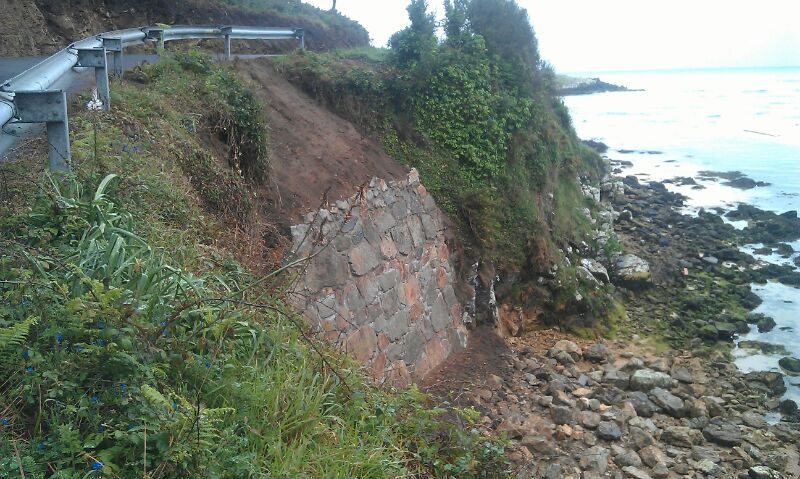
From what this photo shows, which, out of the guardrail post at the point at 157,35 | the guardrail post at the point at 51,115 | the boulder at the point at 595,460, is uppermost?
the guardrail post at the point at 157,35

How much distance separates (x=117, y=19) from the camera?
14.7 meters

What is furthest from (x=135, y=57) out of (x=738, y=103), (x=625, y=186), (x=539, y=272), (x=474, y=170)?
(x=738, y=103)

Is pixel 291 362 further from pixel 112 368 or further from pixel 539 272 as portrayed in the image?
pixel 539 272

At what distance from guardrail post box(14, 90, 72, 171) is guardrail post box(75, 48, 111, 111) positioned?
5.75ft

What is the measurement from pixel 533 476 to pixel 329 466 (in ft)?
13.6

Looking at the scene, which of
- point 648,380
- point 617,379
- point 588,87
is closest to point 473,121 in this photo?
point 617,379

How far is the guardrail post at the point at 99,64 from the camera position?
19.4 feet

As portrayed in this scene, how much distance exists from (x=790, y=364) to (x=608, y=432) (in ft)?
18.3

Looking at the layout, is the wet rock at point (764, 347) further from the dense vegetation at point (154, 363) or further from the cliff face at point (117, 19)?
the cliff face at point (117, 19)

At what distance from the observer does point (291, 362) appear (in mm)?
4105

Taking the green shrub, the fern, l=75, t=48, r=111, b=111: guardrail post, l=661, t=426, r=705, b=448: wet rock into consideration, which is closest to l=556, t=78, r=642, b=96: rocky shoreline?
l=661, t=426, r=705, b=448: wet rock

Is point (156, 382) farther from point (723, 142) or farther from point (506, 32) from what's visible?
point (723, 142)

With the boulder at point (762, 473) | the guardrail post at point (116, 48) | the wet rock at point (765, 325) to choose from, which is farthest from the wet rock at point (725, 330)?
the guardrail post at point (116, 48)

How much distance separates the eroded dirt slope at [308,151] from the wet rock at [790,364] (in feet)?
26.0
